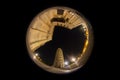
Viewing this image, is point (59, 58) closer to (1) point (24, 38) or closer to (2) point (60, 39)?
(2) point (60, 39)

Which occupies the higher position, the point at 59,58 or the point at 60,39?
the point at 60,39

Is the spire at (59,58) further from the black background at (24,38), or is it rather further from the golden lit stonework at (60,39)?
the black background at (24,38)

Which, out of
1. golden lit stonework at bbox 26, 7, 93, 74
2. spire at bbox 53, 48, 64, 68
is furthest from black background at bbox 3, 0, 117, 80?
spire at bbox 53, 48, 64, 68

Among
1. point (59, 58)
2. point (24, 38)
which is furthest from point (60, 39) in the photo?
point (24, 38)

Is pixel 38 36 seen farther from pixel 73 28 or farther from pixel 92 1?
pixel 92 1

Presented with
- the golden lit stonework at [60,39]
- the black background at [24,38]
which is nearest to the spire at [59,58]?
the golden lit stonework at [60,39]

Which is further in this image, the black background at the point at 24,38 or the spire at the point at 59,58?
the spire at the point at 59,58

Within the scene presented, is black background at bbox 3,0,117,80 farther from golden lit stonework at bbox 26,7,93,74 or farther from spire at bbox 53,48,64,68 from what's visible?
spire at bbox 53,48,64,68
